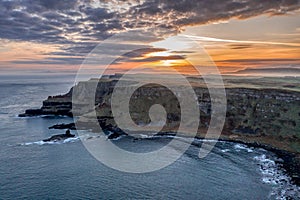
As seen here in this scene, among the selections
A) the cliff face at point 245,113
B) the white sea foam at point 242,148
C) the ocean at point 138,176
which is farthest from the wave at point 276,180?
the cliff face at point 245,113

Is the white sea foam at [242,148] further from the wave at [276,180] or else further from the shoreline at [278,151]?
the wave at [276,180]

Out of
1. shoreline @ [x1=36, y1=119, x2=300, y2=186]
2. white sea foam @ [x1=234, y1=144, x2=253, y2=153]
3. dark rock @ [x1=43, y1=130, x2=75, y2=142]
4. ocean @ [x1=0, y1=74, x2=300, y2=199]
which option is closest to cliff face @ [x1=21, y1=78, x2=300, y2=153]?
shoreline @ [x1=36, y1=119, x2=300, y2=186]

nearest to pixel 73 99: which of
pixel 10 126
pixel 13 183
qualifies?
pixel 10 126

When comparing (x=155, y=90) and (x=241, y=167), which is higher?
(x=155, y=90)

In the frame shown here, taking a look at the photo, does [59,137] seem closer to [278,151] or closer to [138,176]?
[138,176]

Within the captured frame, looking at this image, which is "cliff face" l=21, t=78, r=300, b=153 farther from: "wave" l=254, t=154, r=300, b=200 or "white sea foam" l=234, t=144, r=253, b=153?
"wave" l=254, t=154, r=300, b=200

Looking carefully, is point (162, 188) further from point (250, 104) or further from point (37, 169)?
point (250, 104)
